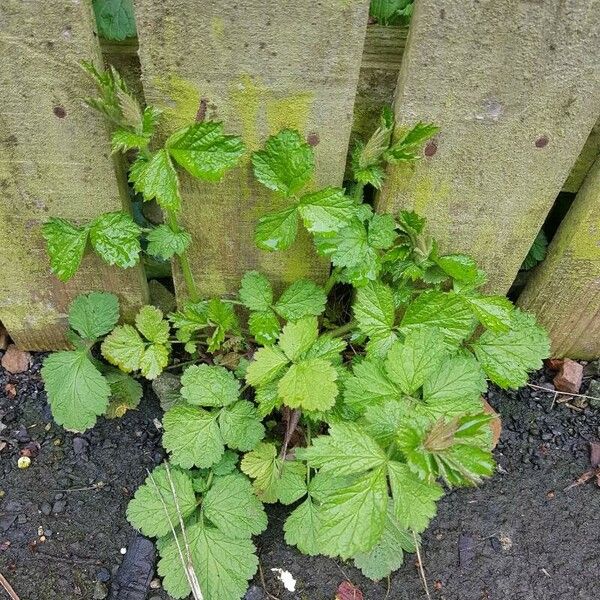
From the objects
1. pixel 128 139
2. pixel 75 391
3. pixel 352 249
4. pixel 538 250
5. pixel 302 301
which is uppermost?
pixel 128 139

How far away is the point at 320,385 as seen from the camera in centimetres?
141

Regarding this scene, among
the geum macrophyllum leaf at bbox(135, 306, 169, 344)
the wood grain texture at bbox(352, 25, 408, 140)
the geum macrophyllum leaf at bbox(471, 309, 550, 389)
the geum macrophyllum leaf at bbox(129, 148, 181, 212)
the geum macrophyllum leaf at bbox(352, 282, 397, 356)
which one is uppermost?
the wood grain texture at bbox(352, 25, 408, 140)

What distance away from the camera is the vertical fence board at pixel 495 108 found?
1.09 metres

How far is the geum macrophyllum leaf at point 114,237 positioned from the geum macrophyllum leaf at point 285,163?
0.33m

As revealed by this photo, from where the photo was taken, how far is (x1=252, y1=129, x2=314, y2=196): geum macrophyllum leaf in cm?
126

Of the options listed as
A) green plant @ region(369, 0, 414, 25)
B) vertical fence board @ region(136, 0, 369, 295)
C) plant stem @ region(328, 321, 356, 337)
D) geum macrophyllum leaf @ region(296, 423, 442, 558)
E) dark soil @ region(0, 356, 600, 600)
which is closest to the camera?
vertical fence board @ region(136, 0, 369, 295)

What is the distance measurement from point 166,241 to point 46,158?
1.01 ft

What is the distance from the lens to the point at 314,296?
160cm

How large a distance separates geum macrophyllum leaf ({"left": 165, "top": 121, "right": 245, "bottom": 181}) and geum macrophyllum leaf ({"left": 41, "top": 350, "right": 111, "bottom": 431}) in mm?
665

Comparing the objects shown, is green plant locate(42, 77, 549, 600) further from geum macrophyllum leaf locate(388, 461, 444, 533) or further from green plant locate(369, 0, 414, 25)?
green plant locate(369, 0, 414, 25)

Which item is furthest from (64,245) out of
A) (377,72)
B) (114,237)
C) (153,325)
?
(377,72)

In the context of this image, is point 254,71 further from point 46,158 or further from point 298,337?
point 298,337

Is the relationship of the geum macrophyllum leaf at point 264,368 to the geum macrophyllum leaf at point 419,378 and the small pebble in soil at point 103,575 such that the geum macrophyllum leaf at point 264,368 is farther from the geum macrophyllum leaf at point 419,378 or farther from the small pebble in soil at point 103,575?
the small pebble in soil at point 103,575

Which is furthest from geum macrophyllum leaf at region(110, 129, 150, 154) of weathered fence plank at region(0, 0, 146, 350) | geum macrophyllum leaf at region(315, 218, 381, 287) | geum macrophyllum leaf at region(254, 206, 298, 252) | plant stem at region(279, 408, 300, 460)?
plant stem at region(279, 408, 300, 460)
